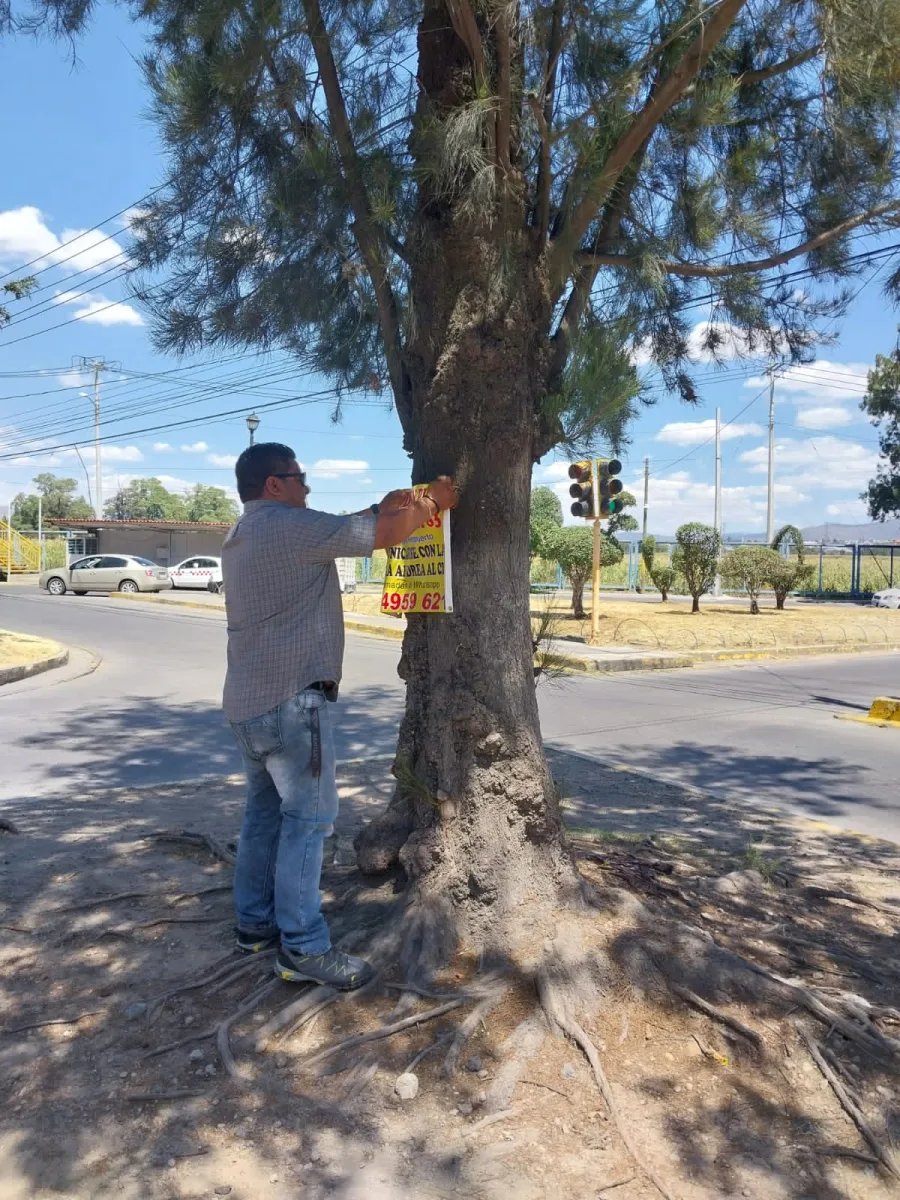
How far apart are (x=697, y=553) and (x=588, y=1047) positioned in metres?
20.8

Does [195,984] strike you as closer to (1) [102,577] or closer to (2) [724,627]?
(2) [724,627]

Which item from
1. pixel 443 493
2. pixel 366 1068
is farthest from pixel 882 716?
pixel 366 1068

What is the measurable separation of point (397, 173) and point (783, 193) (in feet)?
6.10

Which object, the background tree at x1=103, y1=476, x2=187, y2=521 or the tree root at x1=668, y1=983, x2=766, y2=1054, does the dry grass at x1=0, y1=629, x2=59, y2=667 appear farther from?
the background tree at x1=103, y1=476, x2=187, y2=521

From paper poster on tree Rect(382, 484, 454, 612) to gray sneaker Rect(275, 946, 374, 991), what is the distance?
119 centimetres

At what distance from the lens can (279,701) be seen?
10.0 ft

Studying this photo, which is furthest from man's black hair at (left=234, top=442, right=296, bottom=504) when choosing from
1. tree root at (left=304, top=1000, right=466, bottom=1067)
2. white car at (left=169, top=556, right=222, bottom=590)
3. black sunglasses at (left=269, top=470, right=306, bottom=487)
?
white car at (left=169, top=556, right=222, bottom=590)

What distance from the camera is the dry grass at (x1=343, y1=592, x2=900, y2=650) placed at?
1661 cm

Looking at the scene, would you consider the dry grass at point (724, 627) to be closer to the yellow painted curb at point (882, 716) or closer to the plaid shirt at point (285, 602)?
the yellow painted curb at point (882, 716)

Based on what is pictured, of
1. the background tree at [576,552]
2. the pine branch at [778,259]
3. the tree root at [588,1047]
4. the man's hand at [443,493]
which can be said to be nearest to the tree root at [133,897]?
the tree root at [588,1047]

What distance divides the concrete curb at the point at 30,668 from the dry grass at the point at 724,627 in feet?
15.2

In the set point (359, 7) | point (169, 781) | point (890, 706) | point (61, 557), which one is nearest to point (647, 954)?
point (359, 7)

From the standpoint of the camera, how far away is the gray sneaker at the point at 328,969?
305cm

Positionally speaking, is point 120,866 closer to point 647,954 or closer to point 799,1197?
point 647,954
